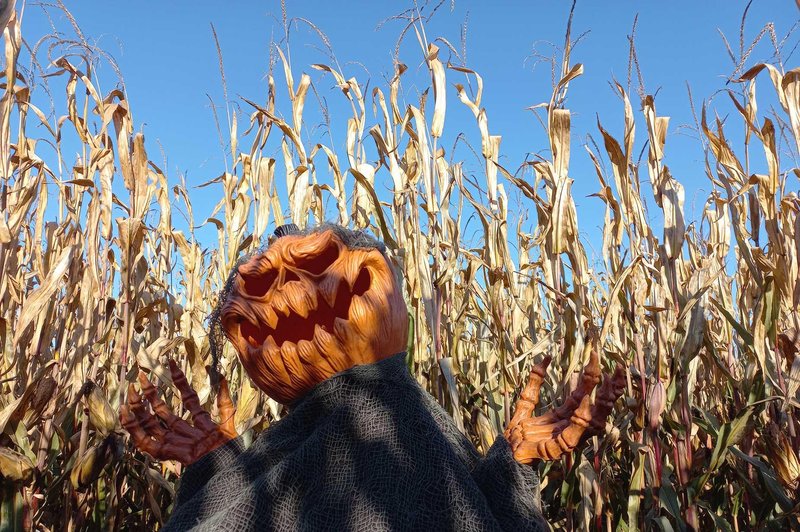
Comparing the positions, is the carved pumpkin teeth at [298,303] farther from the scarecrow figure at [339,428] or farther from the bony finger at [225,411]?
the bony finger at [225,411]

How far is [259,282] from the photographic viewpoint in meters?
1.60

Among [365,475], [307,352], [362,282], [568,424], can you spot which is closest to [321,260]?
[362,282]

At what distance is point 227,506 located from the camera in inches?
51.2

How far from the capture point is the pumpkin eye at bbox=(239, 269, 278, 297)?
1.58 metres

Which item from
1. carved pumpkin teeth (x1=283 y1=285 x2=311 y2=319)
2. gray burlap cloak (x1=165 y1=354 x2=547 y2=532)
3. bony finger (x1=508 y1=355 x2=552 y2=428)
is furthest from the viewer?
carved pumpkin teeth (x1=283 y1=285 x2=311 y2=319)

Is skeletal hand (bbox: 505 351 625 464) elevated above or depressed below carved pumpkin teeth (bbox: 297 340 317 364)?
below

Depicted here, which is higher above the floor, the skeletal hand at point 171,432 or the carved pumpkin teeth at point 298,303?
the carved pumpkin teeth at point 298,303

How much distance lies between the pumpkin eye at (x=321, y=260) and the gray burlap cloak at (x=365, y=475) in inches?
11.5

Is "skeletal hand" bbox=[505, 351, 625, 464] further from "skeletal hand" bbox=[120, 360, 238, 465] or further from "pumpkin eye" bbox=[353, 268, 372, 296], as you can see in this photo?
"skeletal hand" bbox=[120, 360, 238, 465]

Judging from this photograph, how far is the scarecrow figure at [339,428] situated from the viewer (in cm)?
123

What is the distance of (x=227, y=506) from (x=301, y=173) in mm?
1541

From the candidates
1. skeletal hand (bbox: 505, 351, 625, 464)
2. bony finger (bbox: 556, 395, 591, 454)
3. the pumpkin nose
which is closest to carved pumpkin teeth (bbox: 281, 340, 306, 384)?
the pumpkin nose

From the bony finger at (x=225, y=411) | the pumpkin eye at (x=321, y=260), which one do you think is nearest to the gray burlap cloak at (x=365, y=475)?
the bony finger at (x=225, y=411)

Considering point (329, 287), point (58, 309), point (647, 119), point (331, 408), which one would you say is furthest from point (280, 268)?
point (58, 309)
